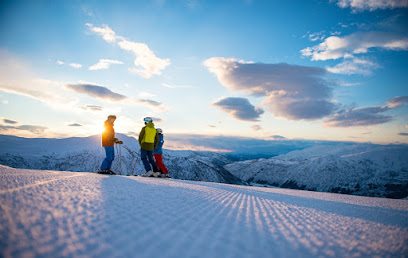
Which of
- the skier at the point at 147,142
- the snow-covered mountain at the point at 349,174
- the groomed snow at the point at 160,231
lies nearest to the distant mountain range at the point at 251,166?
the snow-covered mountain at the point at 349,174

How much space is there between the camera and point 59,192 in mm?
2740

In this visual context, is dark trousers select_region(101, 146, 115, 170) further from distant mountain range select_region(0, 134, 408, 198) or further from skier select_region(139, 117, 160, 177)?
distant mountain range select_region(0, 134, 408, 198)

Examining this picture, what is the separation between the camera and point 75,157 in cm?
6062

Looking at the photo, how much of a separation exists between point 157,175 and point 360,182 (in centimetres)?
11485

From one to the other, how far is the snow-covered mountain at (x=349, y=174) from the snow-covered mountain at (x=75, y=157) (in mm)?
54292

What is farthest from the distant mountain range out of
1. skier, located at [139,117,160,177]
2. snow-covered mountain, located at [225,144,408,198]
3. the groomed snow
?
the groomed snow

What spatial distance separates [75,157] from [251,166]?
361 ft

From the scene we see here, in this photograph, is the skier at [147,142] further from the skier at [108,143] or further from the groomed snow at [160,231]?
the groomed snow at [160,231]

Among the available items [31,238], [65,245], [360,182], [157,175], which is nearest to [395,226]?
[65,245]

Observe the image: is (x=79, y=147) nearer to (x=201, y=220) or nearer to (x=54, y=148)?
(x=54, y=148)

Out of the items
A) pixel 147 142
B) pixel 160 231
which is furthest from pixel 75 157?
pixel 160 231

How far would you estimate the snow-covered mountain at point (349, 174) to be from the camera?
87.0 m

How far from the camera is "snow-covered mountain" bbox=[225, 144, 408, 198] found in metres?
87.0

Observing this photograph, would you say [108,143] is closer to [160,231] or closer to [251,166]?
[160,231]
